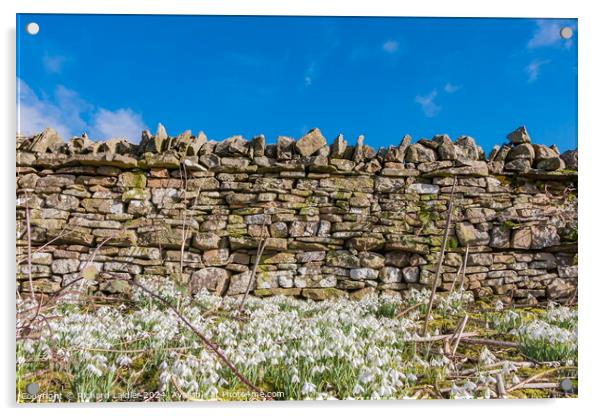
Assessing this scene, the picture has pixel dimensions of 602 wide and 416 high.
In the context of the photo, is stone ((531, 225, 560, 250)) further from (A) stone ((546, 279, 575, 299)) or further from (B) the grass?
(B) the grass

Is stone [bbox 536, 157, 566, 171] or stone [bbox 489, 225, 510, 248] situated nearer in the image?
stone [bbox 536, 157, 566, 171]

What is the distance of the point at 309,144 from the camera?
378cm

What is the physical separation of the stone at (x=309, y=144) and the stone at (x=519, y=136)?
1587mm

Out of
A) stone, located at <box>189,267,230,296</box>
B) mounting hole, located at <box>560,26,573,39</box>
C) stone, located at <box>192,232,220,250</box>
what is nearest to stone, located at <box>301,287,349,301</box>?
stone, located at <box>189,267,230,296</box>

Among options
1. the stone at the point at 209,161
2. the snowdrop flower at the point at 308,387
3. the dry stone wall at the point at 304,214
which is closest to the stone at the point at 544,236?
the dry stone wall at the point at 304,214

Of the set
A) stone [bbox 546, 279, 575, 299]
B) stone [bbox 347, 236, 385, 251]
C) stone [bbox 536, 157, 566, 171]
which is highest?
stone [bbox 536, 157, 566, 171]

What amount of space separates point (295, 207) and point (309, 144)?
61cm

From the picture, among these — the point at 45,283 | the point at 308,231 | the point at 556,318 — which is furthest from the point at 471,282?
the point at 45,283

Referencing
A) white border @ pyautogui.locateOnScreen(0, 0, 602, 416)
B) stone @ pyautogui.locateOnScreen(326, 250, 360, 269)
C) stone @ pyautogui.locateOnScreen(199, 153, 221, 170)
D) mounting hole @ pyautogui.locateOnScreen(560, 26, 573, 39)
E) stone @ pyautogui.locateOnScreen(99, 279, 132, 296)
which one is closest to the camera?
white border @ pyautogui.locateOnScreen(0, 0, 602, 416)

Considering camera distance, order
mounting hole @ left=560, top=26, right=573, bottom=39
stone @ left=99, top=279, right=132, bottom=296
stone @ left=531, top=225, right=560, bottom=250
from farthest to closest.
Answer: stone @ left=531, top=225, right=560, bottom=250 < stone @ left=99, top=279, right=132, bottom=296 < mounting hole @ left=560, top=26, right=573, bottom=39

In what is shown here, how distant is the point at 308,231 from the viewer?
3646 millimetres

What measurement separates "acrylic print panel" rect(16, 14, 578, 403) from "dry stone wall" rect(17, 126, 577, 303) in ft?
0.06

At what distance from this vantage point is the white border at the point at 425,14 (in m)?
2.69

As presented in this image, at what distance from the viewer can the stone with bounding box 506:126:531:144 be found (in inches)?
129
